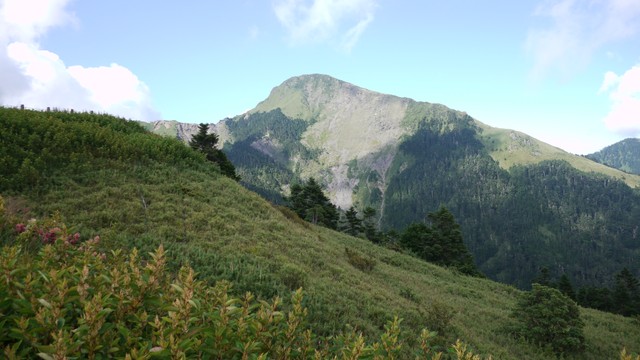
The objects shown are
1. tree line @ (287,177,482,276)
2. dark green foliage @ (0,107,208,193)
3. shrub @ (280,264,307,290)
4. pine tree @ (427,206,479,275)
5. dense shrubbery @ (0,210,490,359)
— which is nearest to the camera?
dense shrubbery @ (0,210,490,359)

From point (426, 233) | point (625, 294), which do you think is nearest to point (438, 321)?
point (426, 233)

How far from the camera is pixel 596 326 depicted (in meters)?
23.0

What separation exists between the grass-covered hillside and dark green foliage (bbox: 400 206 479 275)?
112 ft

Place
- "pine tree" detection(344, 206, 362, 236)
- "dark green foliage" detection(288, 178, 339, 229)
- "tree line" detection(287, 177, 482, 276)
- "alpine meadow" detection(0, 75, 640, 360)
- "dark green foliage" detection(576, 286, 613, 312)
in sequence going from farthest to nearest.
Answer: "pine tree" detection(344, 206, 362, 236) < "dark green foliage" detection(576, 286, 613, 312) < "dark green foliage" detection(288, 178, 339, 229) < "tree line" detection(287, 177, 482, 276) < "alpine meadow" detection(0, 75, 640, 360)

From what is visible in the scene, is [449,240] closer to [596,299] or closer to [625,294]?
[596,299]

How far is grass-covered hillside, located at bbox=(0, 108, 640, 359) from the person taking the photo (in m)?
11.2

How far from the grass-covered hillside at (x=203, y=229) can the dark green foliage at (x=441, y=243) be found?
34.1 metres

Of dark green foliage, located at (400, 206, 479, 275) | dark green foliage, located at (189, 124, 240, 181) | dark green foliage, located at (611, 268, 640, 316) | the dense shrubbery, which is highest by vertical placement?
dark green foliage, located at (189, 124, 240, 181)

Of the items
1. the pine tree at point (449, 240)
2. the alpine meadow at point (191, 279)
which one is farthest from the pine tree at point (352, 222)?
the alpine meadow at point (191, 279)

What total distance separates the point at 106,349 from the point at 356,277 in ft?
46.1

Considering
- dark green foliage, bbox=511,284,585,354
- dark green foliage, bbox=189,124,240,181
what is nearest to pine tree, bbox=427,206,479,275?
dark green foliage, bbox=189,124,240,181

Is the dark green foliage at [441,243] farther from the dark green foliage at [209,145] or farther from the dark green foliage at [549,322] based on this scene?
the dark green foliage at [549,322]

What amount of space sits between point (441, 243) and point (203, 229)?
50.8 m

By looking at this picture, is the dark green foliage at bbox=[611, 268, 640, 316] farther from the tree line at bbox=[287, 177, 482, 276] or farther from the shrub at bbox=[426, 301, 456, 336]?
the shrub at bbox=[426, 301, 456, 336]
